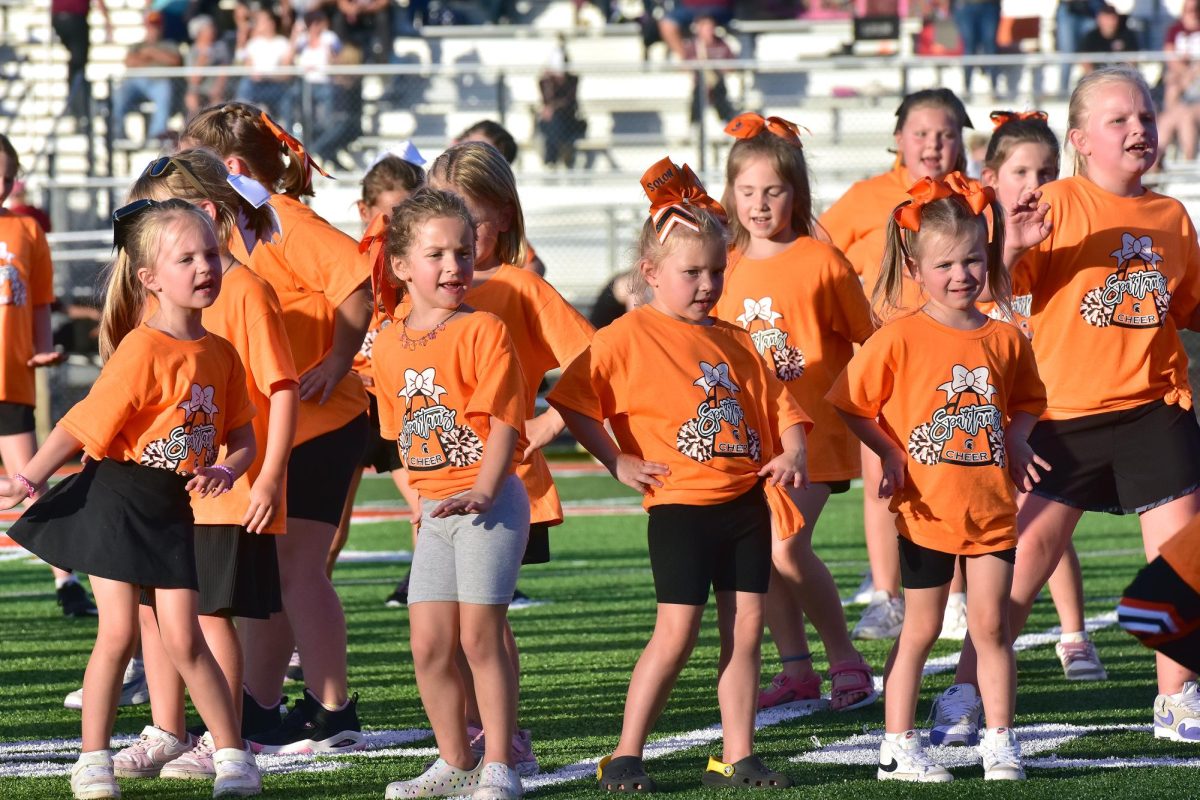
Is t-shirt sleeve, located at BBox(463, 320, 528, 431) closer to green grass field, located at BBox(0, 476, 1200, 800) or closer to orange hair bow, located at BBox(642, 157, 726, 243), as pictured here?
orange hair bow, located at BBox(642, 157, 726, 243)

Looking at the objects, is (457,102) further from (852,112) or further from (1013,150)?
(1013,150)

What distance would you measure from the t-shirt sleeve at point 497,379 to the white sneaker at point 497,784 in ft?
2.85

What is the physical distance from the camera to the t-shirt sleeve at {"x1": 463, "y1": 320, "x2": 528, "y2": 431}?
14.6 ft

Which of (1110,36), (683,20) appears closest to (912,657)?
(1110,36)

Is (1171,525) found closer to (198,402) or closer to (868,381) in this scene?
(868,381)

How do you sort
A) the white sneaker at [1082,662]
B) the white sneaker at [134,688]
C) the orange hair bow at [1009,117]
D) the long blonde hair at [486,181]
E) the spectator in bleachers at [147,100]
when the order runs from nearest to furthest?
the long blonde hair at [486,181]
the white sneaker at [134,688]
the white sneaker at [1082,662]
the orange hair bow at [1009,117]
the spectator in bleachers at [147,100]

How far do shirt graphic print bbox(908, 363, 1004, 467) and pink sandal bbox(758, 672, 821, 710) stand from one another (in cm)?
136

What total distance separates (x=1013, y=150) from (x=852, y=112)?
476 inches

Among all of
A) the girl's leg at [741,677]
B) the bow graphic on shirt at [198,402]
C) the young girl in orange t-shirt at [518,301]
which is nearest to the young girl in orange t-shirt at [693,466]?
the girl's leg at [741,677]

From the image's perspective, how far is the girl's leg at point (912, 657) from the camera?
4.73 metres

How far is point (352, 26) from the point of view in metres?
19.5

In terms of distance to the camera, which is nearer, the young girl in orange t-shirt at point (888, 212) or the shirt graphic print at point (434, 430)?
the shirt graphic print at point (434, 430)

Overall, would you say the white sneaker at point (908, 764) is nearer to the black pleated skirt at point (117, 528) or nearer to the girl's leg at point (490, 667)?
the girl's leg at point (490, 667)

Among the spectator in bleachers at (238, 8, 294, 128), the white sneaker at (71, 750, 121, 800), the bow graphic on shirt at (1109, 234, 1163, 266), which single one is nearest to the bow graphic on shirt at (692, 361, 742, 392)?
the bow graphic on shirt at (1109, 234, 1163, 266)
